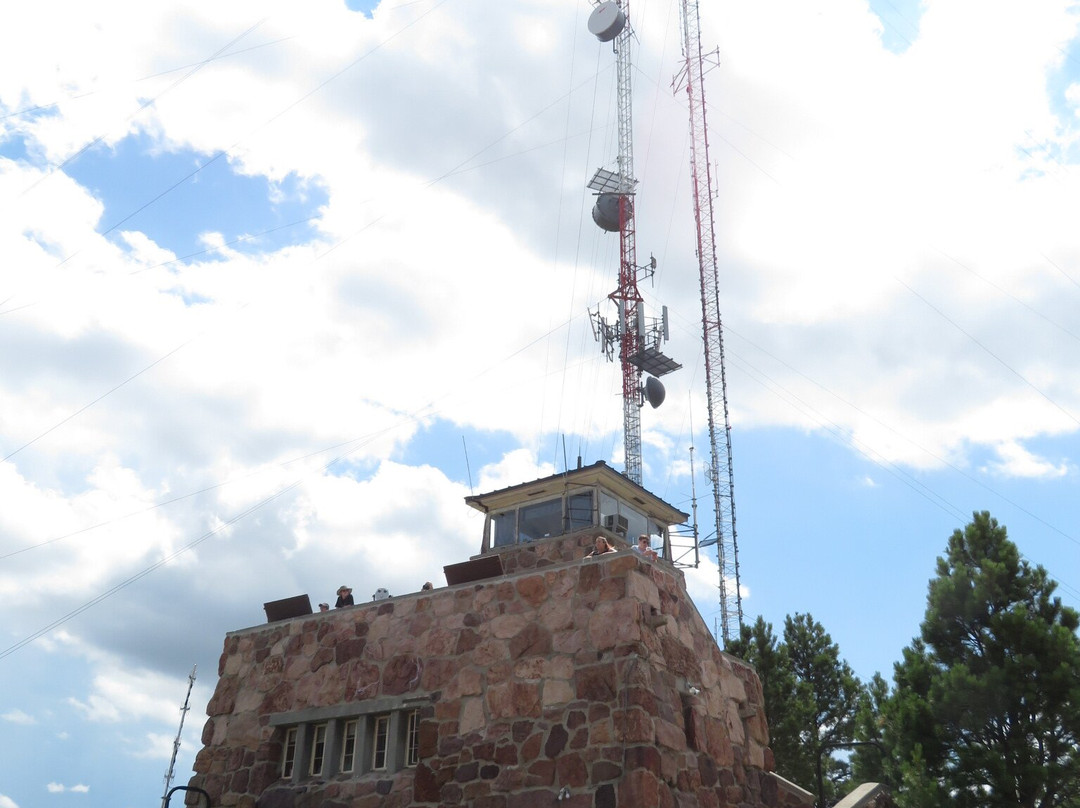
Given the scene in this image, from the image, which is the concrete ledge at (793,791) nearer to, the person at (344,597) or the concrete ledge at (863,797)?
the concrete ledge at (863,797)

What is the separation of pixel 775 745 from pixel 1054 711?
10547 millimetres

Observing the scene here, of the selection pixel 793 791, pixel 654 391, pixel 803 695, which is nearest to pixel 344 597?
pixel 793 791

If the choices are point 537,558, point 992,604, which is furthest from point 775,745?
point 537,558

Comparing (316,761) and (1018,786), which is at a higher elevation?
(1018,786)

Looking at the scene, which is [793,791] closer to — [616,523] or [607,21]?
[616,523]

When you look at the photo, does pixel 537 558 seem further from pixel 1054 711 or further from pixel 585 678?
pixel 1054 711

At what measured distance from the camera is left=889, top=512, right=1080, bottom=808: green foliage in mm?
18906

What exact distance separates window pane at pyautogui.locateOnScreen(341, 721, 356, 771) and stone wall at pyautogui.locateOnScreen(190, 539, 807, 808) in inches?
11.4

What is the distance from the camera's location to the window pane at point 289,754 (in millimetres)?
12805

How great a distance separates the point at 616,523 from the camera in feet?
A: 55.6

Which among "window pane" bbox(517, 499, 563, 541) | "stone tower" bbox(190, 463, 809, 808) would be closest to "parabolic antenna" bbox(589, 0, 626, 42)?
"window pane" bbox(517, 499, 563, 541)

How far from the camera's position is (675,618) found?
11469 millimetres

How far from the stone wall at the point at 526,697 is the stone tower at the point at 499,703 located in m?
0.02

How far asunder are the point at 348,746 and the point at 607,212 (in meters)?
19.5
